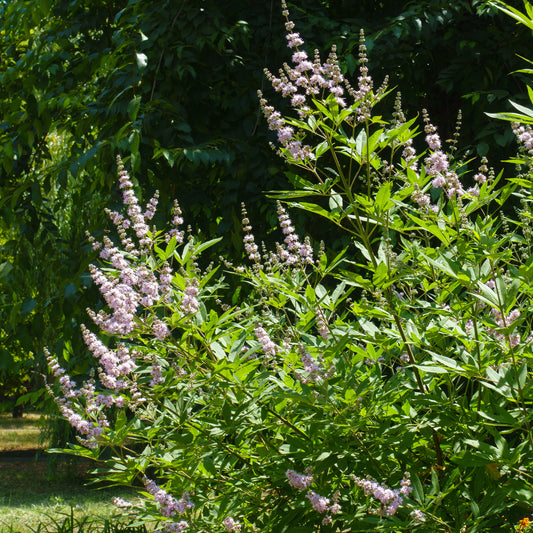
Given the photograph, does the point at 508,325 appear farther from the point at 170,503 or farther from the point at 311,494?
the point at 170,503

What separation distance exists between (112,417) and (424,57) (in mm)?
6097

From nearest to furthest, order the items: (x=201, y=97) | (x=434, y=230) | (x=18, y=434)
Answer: (x=434, y=230) → (x=201, y=97) → (x=18, y=434)

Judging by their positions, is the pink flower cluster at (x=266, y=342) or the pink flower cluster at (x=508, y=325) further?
the pink flower cluster at (x=266, y=342)

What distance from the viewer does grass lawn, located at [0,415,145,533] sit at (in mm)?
6857

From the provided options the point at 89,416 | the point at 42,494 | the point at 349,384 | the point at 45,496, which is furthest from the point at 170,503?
the point at 42,494

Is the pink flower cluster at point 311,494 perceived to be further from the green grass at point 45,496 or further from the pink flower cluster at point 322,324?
the green grass at point 45,496

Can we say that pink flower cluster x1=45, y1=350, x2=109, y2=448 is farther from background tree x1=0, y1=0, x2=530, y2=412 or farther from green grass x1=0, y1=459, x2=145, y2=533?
green grass x1=0, y1=459, x2=145, y2=533

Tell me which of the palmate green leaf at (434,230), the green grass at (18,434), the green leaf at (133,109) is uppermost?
the green leaf at (133,109)

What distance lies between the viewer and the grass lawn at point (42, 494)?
686 cm

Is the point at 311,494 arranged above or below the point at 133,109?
below

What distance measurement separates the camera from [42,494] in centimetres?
941

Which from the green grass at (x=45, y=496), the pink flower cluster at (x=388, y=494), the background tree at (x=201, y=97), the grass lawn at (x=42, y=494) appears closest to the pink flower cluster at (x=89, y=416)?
the pink flower cluster at (x=388, y=494)

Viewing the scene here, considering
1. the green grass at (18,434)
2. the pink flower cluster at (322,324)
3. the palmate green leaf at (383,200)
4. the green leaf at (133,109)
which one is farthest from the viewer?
the green grass at (18,434)

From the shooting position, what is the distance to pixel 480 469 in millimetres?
1863
